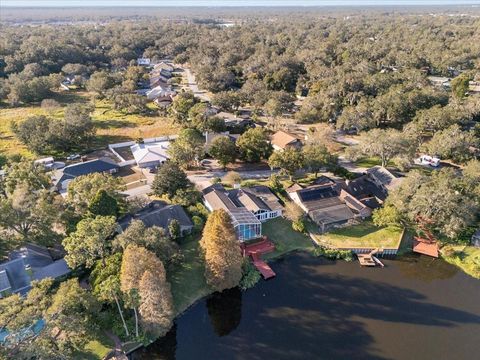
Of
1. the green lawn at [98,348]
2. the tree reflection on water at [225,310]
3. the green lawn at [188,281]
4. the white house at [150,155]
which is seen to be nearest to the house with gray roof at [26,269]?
the green lawn at [98,348]

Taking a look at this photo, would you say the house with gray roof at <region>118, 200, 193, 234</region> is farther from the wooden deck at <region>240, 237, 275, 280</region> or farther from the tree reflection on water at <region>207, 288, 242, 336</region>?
the tree reflection on water at <region>207, 288, 242, 336</region>

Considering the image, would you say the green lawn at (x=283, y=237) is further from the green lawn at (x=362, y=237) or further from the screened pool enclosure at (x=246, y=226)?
the screened pool enclosure at (x=246, y=226)

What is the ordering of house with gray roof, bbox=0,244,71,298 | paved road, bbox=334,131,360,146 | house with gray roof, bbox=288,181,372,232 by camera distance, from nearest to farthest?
house with gray roof, bbox=0,244,71,298 → house with gray roof, bbox=288,181,372,232 → paved road, bbox=334,131,360,146

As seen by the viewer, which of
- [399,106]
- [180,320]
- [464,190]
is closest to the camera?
[180,320]

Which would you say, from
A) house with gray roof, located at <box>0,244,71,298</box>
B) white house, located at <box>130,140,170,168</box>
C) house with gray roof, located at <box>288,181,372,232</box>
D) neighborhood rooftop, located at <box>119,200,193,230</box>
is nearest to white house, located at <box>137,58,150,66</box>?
white house, located at <box>130,140,170,168</box>

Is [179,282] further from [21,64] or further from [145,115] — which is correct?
[21,64]

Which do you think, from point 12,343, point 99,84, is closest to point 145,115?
point 99,84
